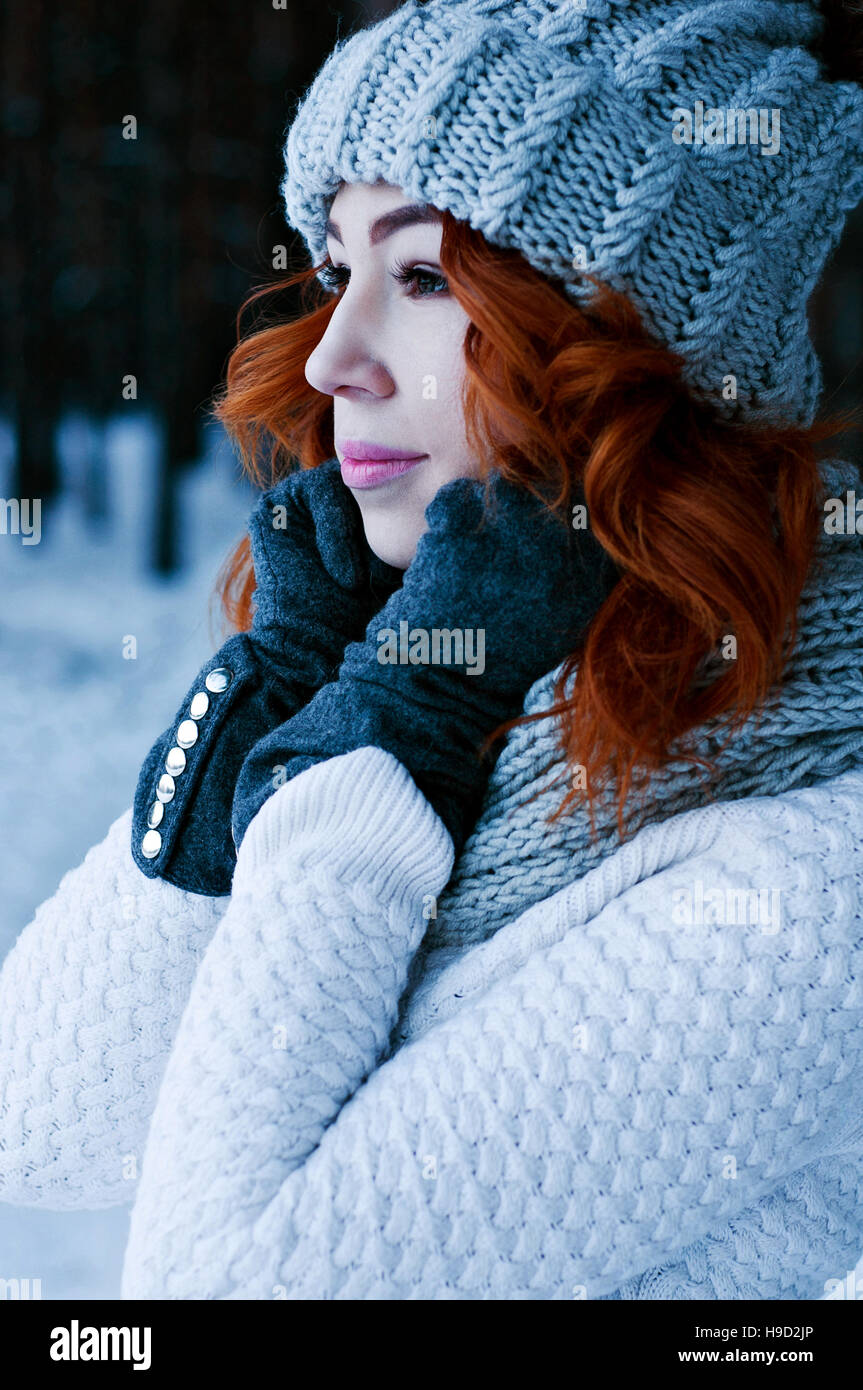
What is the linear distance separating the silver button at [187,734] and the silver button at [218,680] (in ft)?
0.10

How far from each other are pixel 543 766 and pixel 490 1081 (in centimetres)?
22

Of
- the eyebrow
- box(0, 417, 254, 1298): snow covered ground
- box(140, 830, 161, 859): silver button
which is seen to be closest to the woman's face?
the eyebrow

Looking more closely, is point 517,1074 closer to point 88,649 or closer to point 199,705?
point 199,705

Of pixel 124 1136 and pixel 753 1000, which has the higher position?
pixel 753 1000

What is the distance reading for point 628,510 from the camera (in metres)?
0.82

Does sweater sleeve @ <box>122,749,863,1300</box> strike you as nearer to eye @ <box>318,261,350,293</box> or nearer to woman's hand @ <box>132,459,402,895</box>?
woman's hand @ <box>132,459,402,895</box>

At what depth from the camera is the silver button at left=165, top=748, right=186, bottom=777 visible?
93 centimetres

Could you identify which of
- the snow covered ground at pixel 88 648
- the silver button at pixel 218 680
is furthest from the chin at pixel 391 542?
the snow covered ground at pixel 88 648

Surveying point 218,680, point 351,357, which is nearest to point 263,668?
point 218,680
